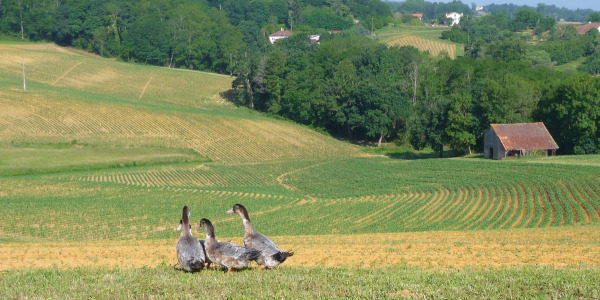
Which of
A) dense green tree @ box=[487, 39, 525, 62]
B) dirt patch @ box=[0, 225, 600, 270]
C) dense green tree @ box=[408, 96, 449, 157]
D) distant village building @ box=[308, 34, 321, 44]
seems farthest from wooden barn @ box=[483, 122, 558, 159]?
distant village building @ box=[308, 34, 321, 44]

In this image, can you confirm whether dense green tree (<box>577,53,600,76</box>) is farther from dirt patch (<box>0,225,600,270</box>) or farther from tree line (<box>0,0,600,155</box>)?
dirt patch (<box>0,225,600,270</box>)

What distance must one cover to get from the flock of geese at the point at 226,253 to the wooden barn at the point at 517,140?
53372 mm

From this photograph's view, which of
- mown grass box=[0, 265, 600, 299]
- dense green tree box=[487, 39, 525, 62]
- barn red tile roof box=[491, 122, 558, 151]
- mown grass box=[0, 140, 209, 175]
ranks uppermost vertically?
dense green tree box=[487, 39, 525, 62]

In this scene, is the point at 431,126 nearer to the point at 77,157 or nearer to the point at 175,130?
the point at 175,130

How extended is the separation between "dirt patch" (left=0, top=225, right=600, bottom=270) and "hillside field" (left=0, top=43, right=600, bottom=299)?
0.11 meters

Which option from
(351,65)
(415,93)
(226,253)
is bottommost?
(415,93)

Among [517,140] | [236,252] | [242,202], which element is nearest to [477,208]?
[242,202]

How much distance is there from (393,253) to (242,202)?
88.9 ft

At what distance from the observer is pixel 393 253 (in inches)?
782

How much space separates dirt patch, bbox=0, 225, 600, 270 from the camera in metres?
17.3

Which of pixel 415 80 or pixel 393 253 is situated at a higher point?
pixel 415 80

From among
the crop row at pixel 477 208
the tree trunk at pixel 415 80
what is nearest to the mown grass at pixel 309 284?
the crop row at pixel 477 208

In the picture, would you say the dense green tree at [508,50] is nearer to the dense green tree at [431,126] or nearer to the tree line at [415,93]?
the tree line at [415,93]

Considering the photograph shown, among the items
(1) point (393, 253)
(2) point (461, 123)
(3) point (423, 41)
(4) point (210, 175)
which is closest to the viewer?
(1) point (393, 253)
